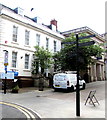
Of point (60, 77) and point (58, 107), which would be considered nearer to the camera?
point (58, 107)

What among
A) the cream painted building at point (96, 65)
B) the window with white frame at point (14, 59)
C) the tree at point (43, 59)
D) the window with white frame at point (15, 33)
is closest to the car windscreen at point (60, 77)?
the tree at point (43, 59)

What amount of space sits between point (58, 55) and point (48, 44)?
13.4 feet

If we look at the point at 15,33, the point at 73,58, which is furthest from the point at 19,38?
the point at 73,58

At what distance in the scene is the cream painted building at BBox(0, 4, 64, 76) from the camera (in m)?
18.2

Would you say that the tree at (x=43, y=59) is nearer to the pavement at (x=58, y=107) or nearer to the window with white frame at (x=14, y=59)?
the window with white frame at (x=14, y=59)

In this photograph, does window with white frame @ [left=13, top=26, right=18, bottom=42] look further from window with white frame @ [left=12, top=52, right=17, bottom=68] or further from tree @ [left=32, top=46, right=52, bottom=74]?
tree @ [left=32, top=46, right=52, bottom=74]

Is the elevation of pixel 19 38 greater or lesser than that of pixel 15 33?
lesser

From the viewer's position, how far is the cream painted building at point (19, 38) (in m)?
18.2

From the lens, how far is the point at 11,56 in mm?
19000

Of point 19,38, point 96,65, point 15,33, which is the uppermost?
point 15,33

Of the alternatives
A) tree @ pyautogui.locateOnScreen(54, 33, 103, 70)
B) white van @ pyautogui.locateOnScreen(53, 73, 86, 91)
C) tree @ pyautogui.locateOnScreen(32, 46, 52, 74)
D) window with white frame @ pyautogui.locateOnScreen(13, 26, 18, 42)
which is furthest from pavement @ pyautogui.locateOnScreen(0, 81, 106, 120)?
window with white frame @ pyautogui.locateOnScreen(13, 26, 18, 42)

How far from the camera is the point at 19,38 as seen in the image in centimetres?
2034

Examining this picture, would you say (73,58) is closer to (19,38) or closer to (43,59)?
(43,59)

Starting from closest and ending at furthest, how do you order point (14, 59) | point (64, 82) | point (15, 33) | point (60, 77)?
point (64, 82), point (60, 77), point (14, 59), point (15, 33)
